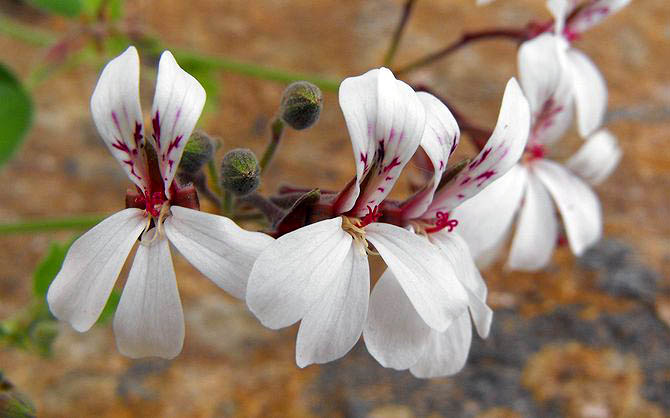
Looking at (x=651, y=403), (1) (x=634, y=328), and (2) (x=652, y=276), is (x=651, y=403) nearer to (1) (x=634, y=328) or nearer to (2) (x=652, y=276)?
(1) (x=634, y=328)

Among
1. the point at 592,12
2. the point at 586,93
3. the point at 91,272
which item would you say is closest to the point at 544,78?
the point at 586,93

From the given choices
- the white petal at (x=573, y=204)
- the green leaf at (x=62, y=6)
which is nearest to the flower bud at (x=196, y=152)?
the white petal at (x=573, y=204)

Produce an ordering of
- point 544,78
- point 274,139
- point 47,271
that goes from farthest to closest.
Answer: point 47,271, point 544,78, point 274,139

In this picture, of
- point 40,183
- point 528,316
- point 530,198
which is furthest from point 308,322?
point 40,183

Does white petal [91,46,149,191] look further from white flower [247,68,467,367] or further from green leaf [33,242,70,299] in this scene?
green leaf [33,242,70,299]

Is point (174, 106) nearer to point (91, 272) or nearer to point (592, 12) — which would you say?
point (91, 272)

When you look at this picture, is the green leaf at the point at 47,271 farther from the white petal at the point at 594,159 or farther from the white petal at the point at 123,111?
the white petal at the point at 594,159
